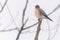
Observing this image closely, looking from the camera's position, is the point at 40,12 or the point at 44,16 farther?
the point at 40,12

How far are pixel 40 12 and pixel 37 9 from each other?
8cm

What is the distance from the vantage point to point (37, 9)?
8.23 ft

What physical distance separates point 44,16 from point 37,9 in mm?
293

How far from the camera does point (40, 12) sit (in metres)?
2.45

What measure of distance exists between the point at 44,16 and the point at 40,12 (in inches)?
8.5

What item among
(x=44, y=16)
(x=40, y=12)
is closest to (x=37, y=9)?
(x=40, y=12)

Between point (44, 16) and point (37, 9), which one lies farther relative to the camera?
point (37, 9)

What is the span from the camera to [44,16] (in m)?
2.24

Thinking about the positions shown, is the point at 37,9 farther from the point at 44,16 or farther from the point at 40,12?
the point at 44,16
